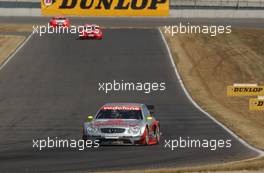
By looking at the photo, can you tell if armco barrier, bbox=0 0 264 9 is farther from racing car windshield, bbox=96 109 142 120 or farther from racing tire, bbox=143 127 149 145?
racing tire, bbox=143 127 149 145

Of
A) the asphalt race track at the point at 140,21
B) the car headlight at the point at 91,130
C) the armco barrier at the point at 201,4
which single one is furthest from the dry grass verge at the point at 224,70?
the armco barrier at the point at 201,4

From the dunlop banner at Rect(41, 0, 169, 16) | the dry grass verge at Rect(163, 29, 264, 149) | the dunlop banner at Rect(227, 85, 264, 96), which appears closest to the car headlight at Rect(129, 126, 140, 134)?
the dry grass verge at Rect(163, 29, 264, 149)

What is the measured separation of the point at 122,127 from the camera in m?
20.5

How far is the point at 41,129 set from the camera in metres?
25.2

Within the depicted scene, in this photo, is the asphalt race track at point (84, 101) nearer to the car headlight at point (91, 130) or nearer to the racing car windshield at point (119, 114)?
the car headlight at point (91, 130)

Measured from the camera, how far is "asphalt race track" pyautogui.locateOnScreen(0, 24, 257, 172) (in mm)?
17547

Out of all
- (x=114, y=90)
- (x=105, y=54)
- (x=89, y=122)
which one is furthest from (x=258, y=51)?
(x=89, y=122)

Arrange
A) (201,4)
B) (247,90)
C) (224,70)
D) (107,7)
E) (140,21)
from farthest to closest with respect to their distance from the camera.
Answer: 1. (201,4)
2. (107,7)
3. (140,21)
4. (224,70)
5. (247,90)

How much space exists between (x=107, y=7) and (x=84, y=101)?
44282 millimetres

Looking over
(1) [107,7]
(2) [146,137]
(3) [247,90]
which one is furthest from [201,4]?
(2) [146,137]

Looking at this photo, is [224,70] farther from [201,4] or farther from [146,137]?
[201,4]

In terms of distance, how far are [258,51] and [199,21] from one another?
68.9 ft

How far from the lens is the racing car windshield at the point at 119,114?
70.0 ft

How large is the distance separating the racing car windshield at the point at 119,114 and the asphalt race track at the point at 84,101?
1.13 metres
